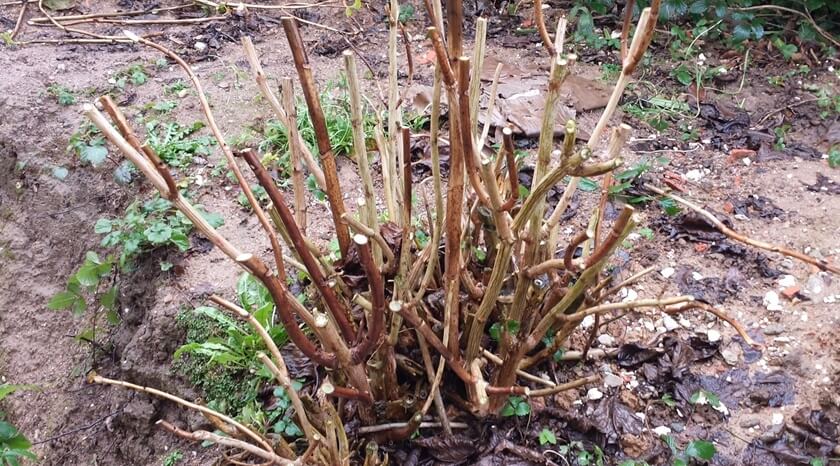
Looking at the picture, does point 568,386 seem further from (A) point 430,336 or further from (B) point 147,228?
(B) point 147,228

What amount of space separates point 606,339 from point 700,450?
1.44ft

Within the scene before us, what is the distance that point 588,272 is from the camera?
1.30 meters

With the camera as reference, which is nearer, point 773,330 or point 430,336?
point 430,336

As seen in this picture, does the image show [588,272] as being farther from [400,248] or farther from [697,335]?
[697,335]

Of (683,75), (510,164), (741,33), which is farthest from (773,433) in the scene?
(741,33)

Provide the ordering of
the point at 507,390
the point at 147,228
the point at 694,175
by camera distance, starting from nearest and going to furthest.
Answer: the point at 507,390 → the point at 147,228 → the point at 694,175

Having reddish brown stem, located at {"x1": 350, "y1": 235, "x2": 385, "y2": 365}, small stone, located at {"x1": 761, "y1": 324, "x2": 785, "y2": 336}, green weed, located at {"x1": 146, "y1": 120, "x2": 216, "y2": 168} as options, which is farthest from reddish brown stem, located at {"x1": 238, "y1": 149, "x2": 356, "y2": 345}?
green weed, located at {"x1": 146, "y1": 120, "x2": 216, "y2": 168}

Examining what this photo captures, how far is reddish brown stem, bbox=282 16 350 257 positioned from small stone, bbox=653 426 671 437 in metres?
1.00

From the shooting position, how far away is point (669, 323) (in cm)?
200

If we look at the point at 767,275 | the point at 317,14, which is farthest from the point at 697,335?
the point at 317,14

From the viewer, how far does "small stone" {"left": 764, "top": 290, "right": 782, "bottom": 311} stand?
6.77 feet

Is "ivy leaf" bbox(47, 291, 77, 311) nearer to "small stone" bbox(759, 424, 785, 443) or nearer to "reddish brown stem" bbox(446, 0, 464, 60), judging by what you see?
"reddish brown stem" bbox(446, 0, 464, 60)

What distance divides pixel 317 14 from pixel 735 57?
2.70 metres

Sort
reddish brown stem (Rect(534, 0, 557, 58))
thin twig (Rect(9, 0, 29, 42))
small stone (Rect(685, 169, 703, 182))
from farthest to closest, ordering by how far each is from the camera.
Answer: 1. thin twig (Rect(9, 0, 29, 42))
2. small stone (Rect(685, 169, 703, 182))
3. reddish brown stem (Rect(534, 0, 557, 58))
